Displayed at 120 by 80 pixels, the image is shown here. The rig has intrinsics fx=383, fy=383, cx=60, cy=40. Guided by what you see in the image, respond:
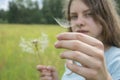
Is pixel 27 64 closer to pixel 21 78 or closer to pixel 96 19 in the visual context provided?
pixel 21 78

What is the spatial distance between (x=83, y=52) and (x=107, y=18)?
3.13ft

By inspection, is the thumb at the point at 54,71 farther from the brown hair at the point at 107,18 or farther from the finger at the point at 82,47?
the finger at the point at 82,47

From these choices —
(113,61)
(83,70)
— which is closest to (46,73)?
(113,61)

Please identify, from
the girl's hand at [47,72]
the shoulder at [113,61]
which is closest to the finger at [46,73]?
the girl's hand at [47,72]

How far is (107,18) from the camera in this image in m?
1.81

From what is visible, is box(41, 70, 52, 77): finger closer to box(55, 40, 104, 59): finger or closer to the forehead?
the forehead

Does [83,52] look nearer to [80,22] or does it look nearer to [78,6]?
[80,22]

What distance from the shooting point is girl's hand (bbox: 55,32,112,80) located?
87 cm

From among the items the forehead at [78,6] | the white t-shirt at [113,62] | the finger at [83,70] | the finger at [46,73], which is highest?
the forehead at [78,6]

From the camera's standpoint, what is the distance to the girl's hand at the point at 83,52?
0.87 m

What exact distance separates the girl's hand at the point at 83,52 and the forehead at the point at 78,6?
630mm

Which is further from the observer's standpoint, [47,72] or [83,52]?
[47,72]

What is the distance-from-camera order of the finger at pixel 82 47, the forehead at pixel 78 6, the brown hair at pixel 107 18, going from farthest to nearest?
1. the brown hair at pixel 107 18
2. the forehead at pixel 78 6
3. the finger at pixel 82 47

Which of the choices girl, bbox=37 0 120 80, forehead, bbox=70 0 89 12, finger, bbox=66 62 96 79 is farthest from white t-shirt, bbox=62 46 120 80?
finger, bbox=66 62 96 79
